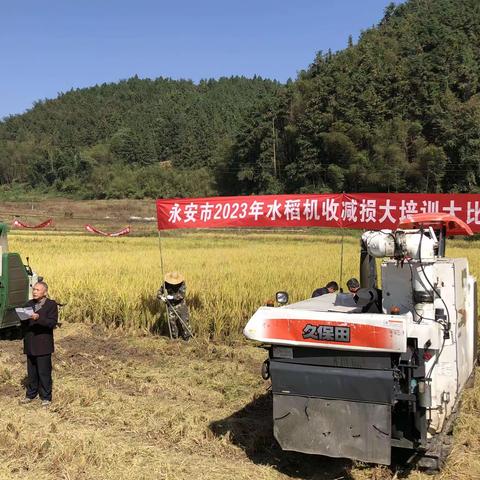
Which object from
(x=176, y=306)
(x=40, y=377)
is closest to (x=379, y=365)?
(x=40, y=377)

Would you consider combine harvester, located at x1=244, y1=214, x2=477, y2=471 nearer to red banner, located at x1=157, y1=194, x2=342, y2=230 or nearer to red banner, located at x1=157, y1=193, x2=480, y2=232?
red banner, located at x1=157, y1=193, x2=480, y2=232

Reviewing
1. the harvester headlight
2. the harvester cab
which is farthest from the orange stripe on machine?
the harvester cab

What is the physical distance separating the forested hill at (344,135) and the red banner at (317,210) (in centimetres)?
4156

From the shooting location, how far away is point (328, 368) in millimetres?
3514

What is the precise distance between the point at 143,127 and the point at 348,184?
3042 inches

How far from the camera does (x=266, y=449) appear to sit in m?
4.40

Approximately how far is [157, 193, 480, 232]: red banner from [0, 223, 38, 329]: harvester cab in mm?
2208

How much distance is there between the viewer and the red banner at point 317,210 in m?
8.16

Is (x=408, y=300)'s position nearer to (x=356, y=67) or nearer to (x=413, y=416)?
(x=413, y=416)

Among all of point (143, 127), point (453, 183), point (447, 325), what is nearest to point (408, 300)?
point (447, 325)

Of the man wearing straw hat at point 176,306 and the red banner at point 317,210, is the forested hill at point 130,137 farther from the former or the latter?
the man wearing straw hat at point 176,306

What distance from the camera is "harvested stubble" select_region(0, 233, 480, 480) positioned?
4074mm

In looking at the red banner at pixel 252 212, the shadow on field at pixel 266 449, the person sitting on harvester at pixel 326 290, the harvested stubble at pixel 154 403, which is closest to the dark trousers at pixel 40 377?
the harvested stubble at pixel 154 403

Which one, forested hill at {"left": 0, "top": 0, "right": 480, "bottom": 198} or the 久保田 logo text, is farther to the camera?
forested hill at {"left": 0, "top": 0, "right": 480, "bottom": 198}
